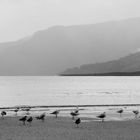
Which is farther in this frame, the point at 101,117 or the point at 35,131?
the point at 101,117

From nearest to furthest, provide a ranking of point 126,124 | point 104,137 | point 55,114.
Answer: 1. point 104,137
2. point 126,124
3. point 55,114

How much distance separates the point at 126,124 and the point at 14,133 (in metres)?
12.5

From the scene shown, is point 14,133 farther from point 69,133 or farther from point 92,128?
point 92,128

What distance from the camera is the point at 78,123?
37312 millimetres

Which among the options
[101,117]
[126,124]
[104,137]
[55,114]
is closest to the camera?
[104,137]

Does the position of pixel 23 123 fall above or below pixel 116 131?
above

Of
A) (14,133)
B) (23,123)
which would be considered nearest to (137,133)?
(14,133)

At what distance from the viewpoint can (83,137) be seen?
29.9m

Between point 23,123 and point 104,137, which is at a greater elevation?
point 23,123

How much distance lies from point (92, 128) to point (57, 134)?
197 inches

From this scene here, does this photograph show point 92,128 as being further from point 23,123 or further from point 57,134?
point 23,123

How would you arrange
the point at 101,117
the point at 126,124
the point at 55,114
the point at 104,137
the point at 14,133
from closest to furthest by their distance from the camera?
the point at 104,137
the point at 14,133
the point at 126,124
the point at 101,117
the point at 55,114

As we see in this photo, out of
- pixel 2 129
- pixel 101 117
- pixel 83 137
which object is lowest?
pixel 83 137

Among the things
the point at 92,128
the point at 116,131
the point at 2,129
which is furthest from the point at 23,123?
the point at 116,131
